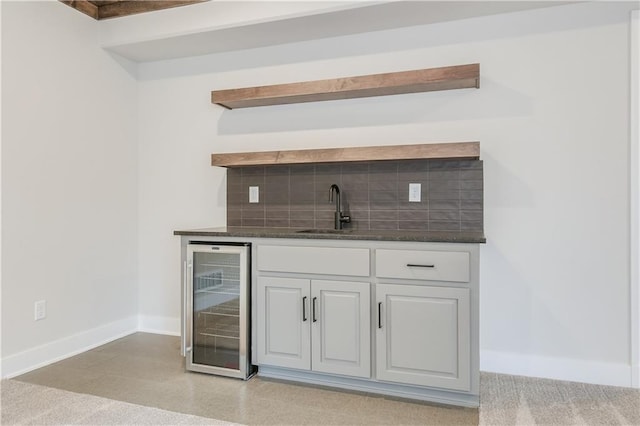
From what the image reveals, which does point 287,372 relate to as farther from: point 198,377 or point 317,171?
point 317,171

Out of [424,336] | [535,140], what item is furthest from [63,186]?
[535,140]

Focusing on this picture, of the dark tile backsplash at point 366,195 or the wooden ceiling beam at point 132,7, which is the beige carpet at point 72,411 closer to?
the dark tile backsplash at point 366,195

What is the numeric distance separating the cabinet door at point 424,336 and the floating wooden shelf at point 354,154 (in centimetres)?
85

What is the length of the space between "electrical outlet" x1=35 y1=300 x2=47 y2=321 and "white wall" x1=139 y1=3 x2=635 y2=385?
2.11 m

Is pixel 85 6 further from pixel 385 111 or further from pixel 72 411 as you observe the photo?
pixel 72 411

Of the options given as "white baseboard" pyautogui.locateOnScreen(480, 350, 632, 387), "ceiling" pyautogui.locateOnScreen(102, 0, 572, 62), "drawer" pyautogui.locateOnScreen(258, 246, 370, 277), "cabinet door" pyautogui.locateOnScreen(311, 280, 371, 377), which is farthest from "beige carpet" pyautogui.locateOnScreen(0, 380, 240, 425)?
"ceiling" pyautogui.locateOnScreen(102, 0, 572, 62)

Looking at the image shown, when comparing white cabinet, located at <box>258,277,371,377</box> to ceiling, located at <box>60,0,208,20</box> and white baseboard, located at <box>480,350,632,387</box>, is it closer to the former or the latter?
white baseboard, located at <box>480,350,632,387</box>

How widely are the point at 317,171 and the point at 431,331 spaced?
1.43 m

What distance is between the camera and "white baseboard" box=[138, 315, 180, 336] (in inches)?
140

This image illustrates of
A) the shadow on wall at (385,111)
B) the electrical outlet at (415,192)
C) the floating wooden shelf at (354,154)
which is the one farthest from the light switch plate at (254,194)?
the electrical outlet at (415,192)

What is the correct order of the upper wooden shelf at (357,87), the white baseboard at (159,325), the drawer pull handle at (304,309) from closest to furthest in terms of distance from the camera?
the drawer pull handle at (304,309)
the upper wooden shelf at (357,87)
the white baseboard at (159,325)

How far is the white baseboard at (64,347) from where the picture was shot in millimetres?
2678

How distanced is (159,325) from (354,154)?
2269 millimetres

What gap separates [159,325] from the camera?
3.62 metres
